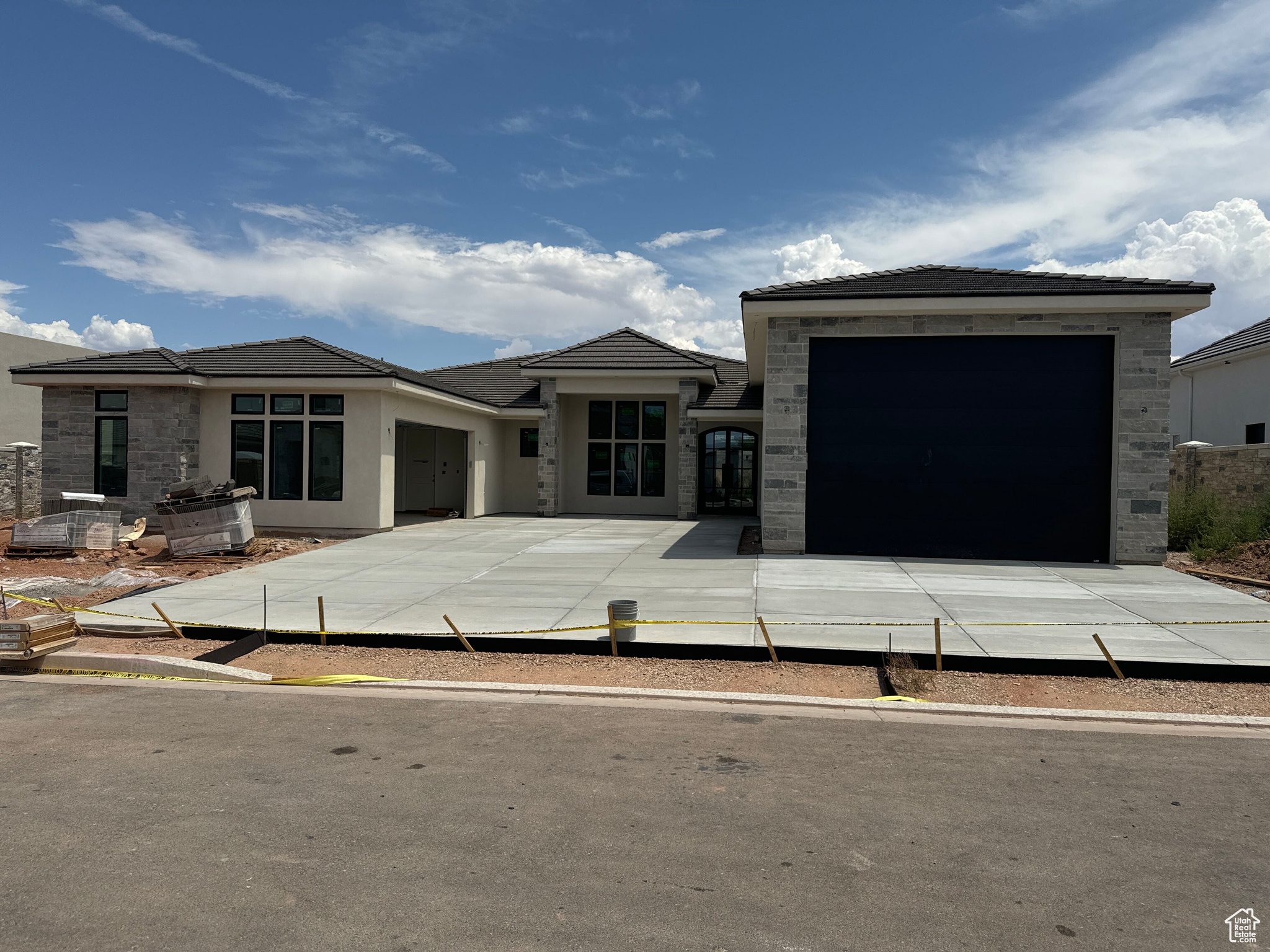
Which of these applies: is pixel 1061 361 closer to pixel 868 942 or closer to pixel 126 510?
pixel 868 942

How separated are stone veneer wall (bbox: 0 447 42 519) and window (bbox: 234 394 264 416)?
9.07m

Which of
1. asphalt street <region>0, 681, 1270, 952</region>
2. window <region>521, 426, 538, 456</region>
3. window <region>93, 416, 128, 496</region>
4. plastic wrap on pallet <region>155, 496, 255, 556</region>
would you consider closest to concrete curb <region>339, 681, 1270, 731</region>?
asphalt street <region>0, 681, 1270, 952</region>

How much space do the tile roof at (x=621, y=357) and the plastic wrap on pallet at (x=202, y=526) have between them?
10592mm

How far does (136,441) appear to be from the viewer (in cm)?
1864

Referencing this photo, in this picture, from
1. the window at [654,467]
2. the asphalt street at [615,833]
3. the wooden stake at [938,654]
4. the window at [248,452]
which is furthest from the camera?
the window at [654,467]

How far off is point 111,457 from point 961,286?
18986 mm

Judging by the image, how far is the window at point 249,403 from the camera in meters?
18.8

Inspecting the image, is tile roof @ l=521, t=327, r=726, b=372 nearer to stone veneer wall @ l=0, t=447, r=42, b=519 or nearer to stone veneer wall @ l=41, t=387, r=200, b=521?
stone veneer wall @ l=41, t=387, r=200, b=521

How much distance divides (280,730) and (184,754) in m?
0.69

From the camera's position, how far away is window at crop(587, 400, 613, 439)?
1030 inches

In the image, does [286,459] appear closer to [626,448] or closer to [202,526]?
[202,526]

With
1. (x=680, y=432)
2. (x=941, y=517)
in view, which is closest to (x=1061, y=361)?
(x=941, y=517)

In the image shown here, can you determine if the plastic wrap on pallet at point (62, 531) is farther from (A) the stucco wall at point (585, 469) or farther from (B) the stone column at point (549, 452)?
(A) the stucco wall at point (585, 469)

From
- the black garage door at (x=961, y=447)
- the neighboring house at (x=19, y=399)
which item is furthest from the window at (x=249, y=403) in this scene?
the neighboring house at (x=19, y=399)
